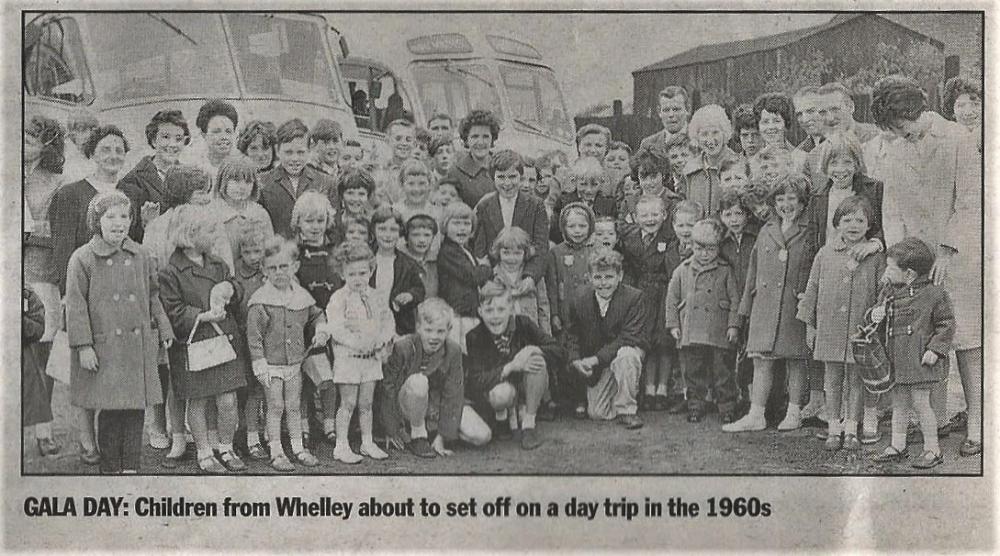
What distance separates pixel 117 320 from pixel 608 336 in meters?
1.72

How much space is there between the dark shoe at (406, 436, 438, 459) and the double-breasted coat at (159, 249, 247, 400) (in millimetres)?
648

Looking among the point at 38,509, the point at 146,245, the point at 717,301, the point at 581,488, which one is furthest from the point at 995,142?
the point at 38,509

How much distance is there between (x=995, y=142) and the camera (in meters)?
4.07

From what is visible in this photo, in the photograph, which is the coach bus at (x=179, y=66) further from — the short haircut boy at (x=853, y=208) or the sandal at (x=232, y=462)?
the short haircut boy at (x=853, y=208)

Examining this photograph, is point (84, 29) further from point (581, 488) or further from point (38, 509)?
point (581, 488)

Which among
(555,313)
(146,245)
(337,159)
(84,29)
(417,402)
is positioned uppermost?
(84,29)

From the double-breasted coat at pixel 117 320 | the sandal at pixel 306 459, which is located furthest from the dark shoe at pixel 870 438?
the double-breasted coat at pixel 117 320

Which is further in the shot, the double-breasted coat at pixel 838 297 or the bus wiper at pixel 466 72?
the bus wiper at pixel 466 72

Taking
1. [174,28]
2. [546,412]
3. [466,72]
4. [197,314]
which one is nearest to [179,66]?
[174,28]

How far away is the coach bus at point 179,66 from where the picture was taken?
13.4 feet

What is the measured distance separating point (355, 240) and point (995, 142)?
2.31m

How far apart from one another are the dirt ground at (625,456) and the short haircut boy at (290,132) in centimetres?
110

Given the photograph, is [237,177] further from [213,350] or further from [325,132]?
[213,350]

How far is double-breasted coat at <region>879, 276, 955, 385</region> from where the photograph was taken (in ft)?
13.1
